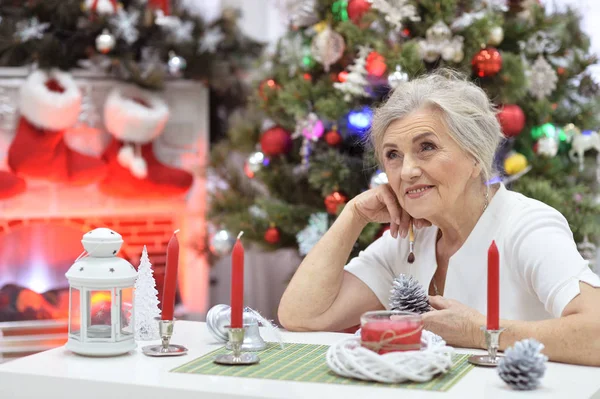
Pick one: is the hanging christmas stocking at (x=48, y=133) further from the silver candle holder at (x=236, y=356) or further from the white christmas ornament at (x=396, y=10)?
the silver candle holder at (x=236, y=356)

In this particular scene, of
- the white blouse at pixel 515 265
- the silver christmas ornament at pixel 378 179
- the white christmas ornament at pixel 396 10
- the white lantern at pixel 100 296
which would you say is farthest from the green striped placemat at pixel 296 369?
the white christmas ornament at pixel 396 10

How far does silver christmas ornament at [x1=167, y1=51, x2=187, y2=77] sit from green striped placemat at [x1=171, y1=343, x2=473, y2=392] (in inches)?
94.6

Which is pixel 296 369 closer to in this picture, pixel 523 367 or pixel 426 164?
pixel 523 367

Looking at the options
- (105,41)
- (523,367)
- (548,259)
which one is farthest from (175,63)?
(523,367)

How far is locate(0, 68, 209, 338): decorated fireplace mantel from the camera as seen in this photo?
3.85 meters

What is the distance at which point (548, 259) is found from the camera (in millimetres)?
1758

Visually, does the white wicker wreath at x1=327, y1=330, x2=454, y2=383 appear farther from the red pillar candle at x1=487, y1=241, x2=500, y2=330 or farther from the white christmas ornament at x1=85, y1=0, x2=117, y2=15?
the white christmas ornament at x1=85, y1=0, x2=117, y2=15

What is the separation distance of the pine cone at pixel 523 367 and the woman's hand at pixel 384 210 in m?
0.79

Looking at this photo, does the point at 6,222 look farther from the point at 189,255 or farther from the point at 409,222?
the point at 409,222

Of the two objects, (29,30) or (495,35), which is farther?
(29,30)

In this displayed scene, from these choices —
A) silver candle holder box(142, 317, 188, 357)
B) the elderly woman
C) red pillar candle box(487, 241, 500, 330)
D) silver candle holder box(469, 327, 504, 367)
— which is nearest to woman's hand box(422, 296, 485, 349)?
the elderly woman

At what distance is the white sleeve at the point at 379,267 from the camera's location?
→ 211cm

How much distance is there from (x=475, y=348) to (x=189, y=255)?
2695 mm

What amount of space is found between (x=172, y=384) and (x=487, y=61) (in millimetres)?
2087
